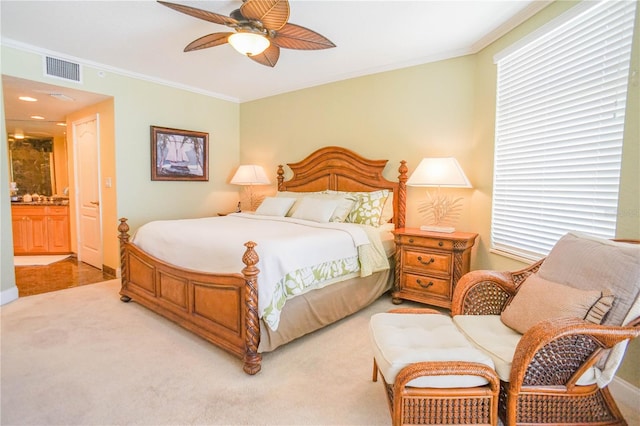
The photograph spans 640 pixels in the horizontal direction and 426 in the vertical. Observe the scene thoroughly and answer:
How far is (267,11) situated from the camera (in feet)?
6.87

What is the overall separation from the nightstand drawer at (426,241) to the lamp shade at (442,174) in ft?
1.75

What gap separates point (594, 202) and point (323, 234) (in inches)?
73.1

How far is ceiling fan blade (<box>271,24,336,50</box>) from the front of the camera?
243cm

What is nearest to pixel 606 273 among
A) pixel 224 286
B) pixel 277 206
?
pixel 224 286

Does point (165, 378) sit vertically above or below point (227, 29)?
below

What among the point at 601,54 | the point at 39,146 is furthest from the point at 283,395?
the point at 39,146

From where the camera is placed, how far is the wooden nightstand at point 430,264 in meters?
3.02

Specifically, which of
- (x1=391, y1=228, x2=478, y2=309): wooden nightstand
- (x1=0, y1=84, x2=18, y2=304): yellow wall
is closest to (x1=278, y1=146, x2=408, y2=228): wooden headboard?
(x1=391, y1=228, x2=478, y2=309): wooden nightstand

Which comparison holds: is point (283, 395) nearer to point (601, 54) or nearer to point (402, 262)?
point (402, 262)

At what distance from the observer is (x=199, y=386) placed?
2.01 m

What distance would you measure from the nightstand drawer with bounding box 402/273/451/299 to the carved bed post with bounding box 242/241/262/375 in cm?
172

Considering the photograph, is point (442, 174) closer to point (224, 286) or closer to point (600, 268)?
point (600, 268)

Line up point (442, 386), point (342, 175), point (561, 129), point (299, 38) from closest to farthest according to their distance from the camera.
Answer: point (442, 386) → point (561, 129) → point (299, 38) → point (342, 175)

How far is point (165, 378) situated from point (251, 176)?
10.5 ft
